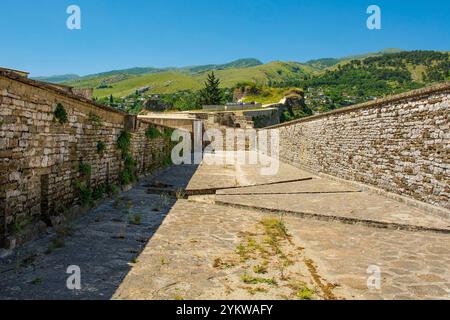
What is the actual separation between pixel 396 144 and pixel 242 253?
6888mm

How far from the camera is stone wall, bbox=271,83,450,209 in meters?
Answer: 8.47

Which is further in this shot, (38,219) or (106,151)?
(106,151)

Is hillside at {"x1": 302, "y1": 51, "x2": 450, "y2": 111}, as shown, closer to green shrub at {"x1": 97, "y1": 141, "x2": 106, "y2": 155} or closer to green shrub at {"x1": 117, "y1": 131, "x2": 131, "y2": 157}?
green shrub at {"x1": 117, "y1": 131, "x2": 131, "y2": 157}

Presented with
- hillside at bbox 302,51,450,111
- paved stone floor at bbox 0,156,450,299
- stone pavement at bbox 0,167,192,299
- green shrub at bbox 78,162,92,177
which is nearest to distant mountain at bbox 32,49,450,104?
hillside at bbox 302,51,450,111

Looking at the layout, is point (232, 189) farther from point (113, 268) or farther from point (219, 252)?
point (113, 268)

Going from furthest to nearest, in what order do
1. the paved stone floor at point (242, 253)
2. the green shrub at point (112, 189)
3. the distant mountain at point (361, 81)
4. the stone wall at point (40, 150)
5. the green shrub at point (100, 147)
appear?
the distant mountain at point (361, 81) → the green shrub at point (112, 189) → the green shrub at point (100, 147) → the stone wall at point (40, 150) → the paved stone floor at point (242, 253)

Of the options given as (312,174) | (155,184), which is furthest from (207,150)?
(155,184)

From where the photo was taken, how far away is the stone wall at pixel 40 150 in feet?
17.6

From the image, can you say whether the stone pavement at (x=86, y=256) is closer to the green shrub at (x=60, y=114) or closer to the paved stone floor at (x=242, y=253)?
the paved stone floor at (x=242, y=253)

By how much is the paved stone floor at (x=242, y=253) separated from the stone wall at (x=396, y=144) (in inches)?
33.8

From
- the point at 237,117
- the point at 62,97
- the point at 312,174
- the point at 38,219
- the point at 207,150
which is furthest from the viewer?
the point at 237,117

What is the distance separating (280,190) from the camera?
485 inches

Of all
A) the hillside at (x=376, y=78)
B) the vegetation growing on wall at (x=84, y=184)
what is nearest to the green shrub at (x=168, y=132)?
the vegetation growing on wall at (x=84, y=184)

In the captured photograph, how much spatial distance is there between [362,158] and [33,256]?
1071 cm
